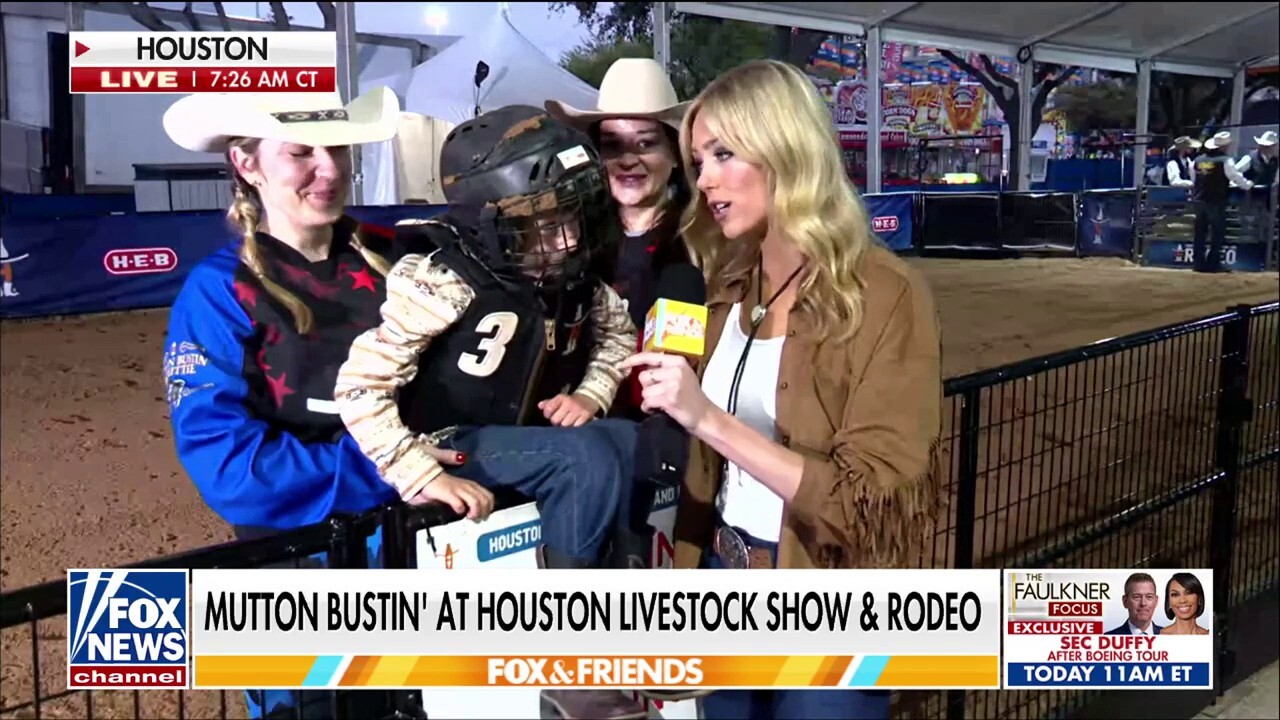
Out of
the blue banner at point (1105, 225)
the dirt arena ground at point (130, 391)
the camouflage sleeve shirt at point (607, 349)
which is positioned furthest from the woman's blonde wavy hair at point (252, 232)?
the blue banner at point (1105, 225)

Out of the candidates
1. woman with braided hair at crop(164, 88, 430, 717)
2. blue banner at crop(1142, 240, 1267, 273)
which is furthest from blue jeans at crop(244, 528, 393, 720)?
blue banner at crop(1142, 240, 1267, 273)

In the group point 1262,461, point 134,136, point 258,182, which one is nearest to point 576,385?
point 258,182

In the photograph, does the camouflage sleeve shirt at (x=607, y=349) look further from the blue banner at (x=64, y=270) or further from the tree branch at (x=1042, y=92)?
the blue banner at (x=64, y=270)

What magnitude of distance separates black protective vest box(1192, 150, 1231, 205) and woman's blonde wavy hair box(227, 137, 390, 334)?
216 cm

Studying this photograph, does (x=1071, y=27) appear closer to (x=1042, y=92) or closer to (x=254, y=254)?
(x=1042, y=92)

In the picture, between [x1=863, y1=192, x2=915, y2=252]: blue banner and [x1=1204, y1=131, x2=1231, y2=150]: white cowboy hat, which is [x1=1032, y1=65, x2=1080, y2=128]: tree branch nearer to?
[x1=863, y1=192, x2=915, y2=252]: blue banner

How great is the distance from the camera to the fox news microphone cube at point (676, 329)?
1059mm

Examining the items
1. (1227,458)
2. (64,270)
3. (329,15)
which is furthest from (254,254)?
(64,270)

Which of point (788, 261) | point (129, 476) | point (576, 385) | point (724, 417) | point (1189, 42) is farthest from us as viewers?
point (129, 476)

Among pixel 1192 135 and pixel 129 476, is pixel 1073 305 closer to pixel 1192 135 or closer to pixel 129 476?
pixel 1192 135

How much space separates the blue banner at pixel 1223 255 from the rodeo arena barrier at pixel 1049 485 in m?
0.19

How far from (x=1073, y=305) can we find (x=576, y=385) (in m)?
3.77

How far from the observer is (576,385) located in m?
1.27

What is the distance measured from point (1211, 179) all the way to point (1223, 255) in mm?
2715
